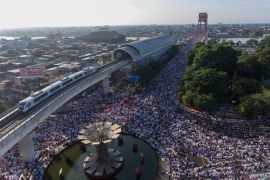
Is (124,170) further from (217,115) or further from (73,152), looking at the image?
(217,115)

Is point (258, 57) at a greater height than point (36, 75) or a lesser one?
greater

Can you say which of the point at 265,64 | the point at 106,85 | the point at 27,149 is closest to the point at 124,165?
the point at 27,149

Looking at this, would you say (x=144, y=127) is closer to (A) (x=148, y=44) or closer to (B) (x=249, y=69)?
(B) (x=249, y=69)

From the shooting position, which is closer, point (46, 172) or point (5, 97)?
point (46, 172)

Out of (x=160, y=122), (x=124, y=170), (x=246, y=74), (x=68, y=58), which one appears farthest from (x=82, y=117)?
(x=68, y=58)

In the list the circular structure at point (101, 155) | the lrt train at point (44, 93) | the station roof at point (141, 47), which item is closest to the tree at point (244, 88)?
the circular structure at point (101, 155)

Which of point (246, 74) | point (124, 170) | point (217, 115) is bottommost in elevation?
point (124, 170)
